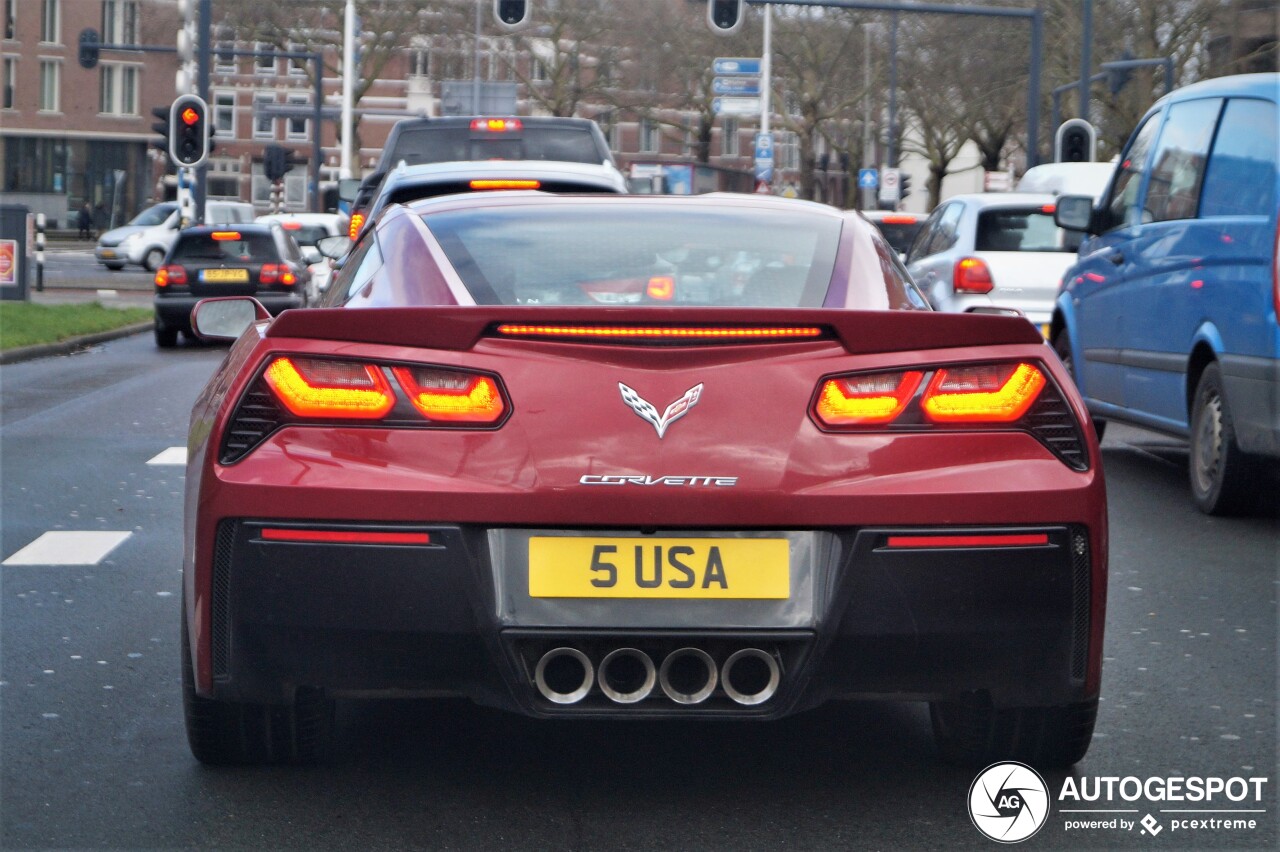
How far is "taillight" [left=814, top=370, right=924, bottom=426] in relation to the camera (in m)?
3.97

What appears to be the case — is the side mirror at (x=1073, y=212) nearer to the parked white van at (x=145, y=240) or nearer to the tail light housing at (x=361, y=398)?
the tail light housing at (x=361, y=398)

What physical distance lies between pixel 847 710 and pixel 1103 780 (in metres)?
0.88

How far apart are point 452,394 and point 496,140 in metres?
12.7

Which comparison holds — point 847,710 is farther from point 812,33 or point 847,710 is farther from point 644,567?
point 812,33

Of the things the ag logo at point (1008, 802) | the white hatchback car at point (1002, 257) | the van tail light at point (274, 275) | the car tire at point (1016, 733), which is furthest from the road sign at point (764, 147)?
the ag logo at point (1008, 802)

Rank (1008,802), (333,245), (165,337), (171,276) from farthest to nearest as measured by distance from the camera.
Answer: (171,276), (165,337), (333,245), (1008,802)

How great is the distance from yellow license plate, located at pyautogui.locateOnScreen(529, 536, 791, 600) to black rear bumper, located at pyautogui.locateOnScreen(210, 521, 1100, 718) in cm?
8

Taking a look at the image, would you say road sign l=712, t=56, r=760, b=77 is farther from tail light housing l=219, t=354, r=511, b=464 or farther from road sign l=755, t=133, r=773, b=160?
tail light housing l=219, t=354, r=511, b=464

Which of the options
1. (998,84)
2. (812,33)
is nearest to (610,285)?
(998,84)

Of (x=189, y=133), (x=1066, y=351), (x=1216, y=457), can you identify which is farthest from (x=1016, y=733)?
(x=189, y=133)

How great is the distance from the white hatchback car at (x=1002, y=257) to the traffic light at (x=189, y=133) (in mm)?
17561

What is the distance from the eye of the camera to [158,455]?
449 inches

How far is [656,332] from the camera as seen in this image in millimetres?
3992

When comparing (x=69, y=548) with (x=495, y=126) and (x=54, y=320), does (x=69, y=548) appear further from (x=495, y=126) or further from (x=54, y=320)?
(x=54, y=320)
